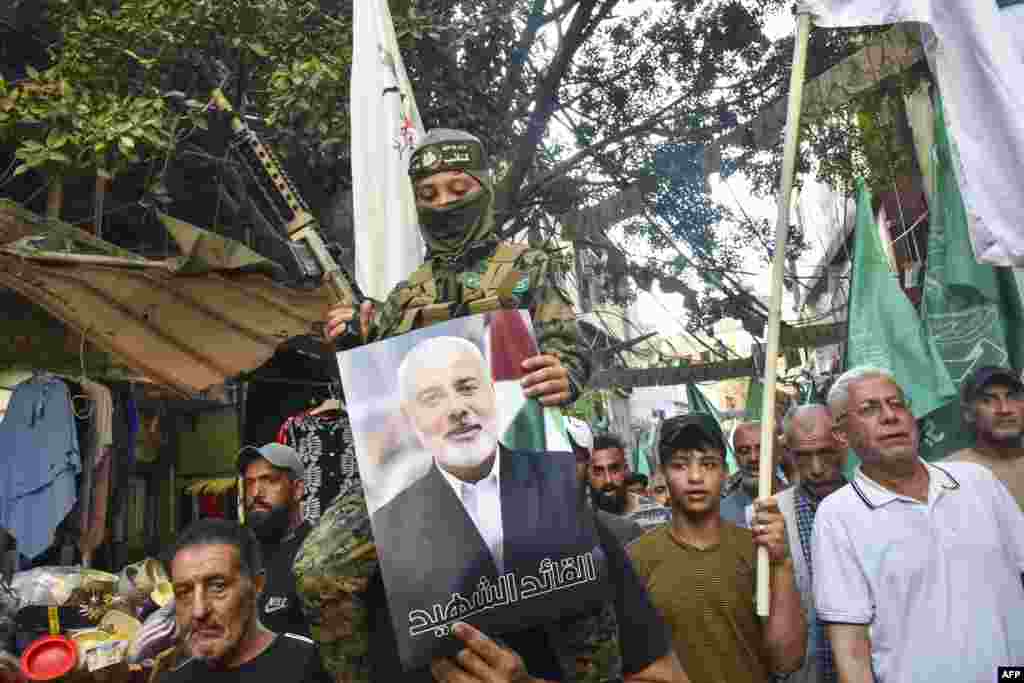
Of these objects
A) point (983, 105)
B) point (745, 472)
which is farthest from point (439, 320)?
point (745, 472)

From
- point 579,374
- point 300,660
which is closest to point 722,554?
point 579,374

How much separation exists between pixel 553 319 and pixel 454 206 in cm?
48

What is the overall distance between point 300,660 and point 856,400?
2.16 meters

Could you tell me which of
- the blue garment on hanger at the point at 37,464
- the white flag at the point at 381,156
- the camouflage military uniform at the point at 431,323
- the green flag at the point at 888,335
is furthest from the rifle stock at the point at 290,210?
the blue garment on hanger at the point at 37,464

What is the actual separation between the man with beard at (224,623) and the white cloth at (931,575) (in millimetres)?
1739

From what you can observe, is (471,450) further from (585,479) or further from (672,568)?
(585,479)

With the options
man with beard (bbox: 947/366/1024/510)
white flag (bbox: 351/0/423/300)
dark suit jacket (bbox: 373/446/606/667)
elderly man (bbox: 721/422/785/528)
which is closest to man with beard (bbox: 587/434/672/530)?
elderly man (bbox: 721/422/785/528)

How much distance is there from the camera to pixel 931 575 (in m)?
3.04

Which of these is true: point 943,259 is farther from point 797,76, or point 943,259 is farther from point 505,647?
point 505,647

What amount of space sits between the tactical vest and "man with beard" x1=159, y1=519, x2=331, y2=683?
1.14 metres

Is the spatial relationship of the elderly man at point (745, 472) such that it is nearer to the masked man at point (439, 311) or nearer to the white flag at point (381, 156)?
the white flag at point (381, 156)

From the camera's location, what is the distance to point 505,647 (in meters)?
2.43

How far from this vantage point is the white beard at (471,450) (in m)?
2.46

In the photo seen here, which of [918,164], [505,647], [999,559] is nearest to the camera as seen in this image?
[505,647]
